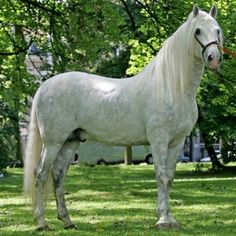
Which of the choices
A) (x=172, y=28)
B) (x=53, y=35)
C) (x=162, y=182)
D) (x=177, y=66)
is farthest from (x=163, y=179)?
(x=53, y=35)

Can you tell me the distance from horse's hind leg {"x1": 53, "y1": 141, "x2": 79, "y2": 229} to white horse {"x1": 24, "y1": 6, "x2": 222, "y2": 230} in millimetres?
14

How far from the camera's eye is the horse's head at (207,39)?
737 cm

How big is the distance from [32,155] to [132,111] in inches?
62.7

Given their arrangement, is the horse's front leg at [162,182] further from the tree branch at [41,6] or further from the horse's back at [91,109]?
the tree branch at [41,6]

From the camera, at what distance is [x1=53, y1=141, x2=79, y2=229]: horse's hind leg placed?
8344mm

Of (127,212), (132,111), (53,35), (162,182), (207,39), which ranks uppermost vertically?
(53,35)

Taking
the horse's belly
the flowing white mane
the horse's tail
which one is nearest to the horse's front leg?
the horse's belly

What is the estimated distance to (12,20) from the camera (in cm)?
1662

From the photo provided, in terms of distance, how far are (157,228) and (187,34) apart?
2.55 m

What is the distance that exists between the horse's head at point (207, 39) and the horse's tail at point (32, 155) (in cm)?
253

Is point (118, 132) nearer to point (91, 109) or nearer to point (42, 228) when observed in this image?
point (91, 109)

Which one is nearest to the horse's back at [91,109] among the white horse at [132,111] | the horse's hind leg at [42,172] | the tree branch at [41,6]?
the white horse at [132,111]

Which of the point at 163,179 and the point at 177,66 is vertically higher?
the point at 177,66

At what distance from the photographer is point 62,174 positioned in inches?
333
